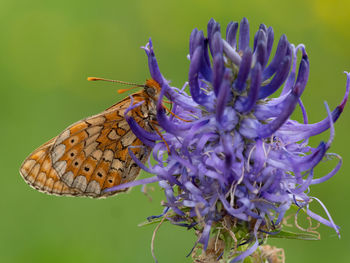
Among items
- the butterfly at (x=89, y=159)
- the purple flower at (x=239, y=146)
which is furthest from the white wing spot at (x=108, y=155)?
the purple flower at (x=239, y=146)

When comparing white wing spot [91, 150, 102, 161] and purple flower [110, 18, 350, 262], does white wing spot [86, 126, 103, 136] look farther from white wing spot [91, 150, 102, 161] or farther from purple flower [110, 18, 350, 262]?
purple flower [110, 18, 350, 262]

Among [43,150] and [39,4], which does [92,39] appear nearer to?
[39,4]

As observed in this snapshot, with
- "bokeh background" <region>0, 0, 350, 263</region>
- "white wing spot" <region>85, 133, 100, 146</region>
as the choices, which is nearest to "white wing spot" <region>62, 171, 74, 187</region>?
"white wing spot" <region>85, 133, 100, 146</region>

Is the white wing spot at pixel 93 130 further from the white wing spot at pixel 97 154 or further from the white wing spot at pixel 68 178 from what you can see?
the white wing spot at pixel 68 178

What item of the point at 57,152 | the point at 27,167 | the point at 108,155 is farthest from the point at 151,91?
the point at 27,167

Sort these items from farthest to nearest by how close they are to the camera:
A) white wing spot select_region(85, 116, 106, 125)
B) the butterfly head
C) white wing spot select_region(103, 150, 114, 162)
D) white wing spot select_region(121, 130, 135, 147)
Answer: white wing spot select_region(85, 116, 106, 125), white wing spot select_region(103, 150, 114, 162), white wing spot select_region(121, 130, 135, 147), the butterfly head

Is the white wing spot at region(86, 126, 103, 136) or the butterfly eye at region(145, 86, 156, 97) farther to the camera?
the white wing spot at region(86, 126, 103, 136)
